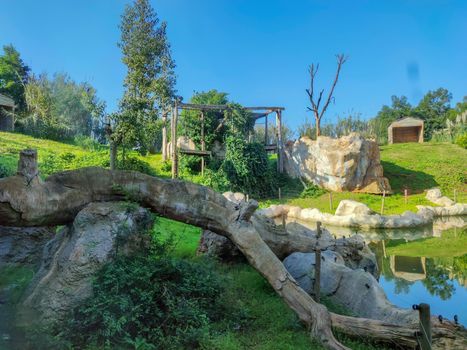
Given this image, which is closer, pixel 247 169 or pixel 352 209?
pixel 352 209

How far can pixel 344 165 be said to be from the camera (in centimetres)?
2553

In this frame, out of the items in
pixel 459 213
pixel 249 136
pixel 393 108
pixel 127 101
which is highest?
pixel 393 108

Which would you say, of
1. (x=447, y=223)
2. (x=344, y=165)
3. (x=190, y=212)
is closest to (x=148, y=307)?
(x=190, y=212)

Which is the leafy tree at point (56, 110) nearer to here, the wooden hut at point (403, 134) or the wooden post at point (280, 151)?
the wooden post at point (280, 151)

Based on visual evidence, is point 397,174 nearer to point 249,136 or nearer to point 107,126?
point 249,136

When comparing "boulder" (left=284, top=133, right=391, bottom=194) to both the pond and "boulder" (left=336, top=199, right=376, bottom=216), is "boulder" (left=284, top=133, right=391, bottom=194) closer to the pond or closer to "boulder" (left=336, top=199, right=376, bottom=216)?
"boulder" (left=336, top=199, right=376, bottom=216)

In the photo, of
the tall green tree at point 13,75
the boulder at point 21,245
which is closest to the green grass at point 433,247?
the boulder at point 21,245

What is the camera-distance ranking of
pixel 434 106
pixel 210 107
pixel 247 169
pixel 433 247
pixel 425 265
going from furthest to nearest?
pixel 434 106 < pixel 210 107 < pixel 247 169 < pixel 433 247 < pixel 425 265

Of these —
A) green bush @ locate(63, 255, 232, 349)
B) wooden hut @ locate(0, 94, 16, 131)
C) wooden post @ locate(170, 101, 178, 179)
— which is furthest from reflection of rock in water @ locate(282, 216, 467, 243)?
wooden hut @ locate(0, 94, 16, 131)


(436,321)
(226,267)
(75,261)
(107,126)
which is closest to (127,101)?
(107,126)

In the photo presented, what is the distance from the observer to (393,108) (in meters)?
61.9

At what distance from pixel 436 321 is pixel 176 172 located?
1872 cm

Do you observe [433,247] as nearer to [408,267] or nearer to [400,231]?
[408,267]

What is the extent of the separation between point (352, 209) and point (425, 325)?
15.9 metres
